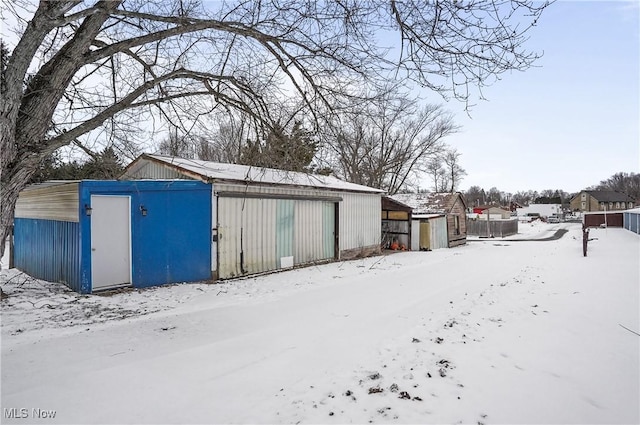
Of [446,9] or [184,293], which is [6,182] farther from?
[446,9]

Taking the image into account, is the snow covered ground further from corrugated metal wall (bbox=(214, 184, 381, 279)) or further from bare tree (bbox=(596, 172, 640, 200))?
bare tree (bbox=(596, 172, 640, 200))

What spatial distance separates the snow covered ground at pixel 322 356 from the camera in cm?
275

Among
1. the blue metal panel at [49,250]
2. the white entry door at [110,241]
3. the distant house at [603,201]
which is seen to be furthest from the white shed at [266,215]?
the distant house at [603,201]

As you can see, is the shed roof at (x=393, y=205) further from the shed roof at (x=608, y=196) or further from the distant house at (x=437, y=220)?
the shed roof at (x=608, y=196)

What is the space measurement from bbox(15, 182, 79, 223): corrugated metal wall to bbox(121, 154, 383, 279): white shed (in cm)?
228

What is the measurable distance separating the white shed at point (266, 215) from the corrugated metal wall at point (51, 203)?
2.28 meters

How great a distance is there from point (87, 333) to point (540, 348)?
5587 mm

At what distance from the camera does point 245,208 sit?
9070 millimetres

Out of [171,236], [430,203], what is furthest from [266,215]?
[430,203]

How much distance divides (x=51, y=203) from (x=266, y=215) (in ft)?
16.2

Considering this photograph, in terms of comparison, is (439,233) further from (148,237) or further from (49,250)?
(49,250)

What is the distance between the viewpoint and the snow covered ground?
9.02 ft

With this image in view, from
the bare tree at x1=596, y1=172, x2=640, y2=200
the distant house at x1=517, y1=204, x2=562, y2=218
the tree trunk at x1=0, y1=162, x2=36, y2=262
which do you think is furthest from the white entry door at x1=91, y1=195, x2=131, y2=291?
the bare tree at x1=596, y1=172, x2=640, y2=200

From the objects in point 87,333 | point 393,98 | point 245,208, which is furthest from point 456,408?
point 245,208
